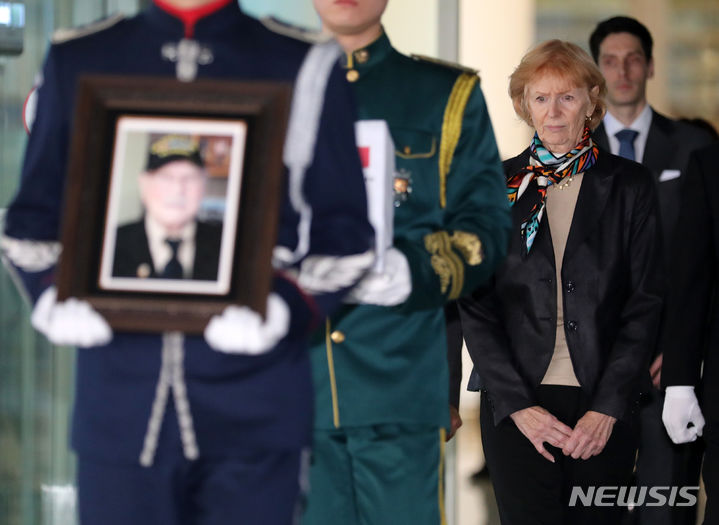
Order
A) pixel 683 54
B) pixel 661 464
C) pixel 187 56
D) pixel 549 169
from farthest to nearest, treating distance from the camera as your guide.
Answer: pixel 683 54
pixel 661 464
pixel 549 169
pixel 187 56

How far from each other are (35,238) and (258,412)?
34 centimetres

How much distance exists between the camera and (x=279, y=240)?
163 centimetres

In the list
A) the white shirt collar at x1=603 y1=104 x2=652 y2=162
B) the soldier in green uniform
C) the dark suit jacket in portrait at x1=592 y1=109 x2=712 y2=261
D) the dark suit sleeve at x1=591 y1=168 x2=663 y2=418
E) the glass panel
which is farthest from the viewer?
the glass panel

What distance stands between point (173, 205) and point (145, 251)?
0.06 meters

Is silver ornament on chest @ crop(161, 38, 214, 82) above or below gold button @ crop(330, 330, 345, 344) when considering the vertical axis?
above

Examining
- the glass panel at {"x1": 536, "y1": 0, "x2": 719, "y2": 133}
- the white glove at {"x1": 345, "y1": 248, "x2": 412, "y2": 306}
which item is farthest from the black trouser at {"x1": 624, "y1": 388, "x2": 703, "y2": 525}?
the glass panel at {"x1": 536, "y1": 0, "x2": 719, "y2": 133}

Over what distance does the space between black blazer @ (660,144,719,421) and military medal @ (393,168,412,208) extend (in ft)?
2.97

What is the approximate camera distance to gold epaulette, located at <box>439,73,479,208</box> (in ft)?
7.32

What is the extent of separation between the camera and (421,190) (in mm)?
2215

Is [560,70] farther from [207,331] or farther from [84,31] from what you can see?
[207,331]

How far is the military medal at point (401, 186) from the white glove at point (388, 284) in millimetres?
390

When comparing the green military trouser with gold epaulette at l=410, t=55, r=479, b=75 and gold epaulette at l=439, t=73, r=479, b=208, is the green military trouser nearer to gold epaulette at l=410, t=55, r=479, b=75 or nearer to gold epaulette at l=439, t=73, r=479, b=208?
gold epaulette at l=439, t=73, r=479, b=208

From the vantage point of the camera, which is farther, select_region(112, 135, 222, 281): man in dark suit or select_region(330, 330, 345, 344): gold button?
select_region(330, 330, 345, 344): gold button

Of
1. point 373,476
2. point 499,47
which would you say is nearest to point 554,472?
point 373,476
